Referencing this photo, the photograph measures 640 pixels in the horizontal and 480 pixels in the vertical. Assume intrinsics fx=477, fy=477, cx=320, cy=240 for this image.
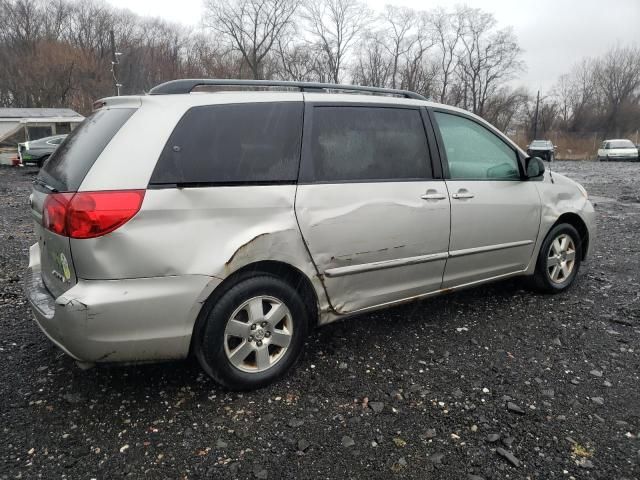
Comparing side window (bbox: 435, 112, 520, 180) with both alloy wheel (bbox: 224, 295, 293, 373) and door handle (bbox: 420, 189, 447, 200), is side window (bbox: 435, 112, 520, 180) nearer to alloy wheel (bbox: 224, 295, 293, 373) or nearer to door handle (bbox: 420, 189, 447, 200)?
door handle (bbox: 420, 189, 447, 200)

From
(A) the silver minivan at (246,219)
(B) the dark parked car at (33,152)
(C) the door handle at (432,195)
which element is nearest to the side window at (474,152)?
(A) the silver minivan at (246,219)

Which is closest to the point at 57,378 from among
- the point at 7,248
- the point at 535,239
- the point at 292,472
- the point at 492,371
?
the point at 292,472

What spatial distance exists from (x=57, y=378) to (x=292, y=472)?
1.66 m

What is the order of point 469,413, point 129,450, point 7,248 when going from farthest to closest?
point 7,248, point 469,413, point 129,450

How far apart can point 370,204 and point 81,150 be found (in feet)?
5.52

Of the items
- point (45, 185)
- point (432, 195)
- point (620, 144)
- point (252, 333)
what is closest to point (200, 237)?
point (252, 333)

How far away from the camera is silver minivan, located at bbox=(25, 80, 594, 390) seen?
2.33 m

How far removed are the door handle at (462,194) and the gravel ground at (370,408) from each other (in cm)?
100

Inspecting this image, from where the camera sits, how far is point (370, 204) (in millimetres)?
3004

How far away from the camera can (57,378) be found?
2.91 metres

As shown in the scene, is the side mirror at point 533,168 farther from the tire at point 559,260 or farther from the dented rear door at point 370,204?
the dented rear door at point 370,204

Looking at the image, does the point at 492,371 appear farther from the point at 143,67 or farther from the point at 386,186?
the point at 143,67

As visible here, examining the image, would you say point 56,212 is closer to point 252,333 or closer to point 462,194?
point 252,333

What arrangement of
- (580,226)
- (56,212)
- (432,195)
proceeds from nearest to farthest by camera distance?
1. (56,212)
2. (432,195)
3. (580,226)
